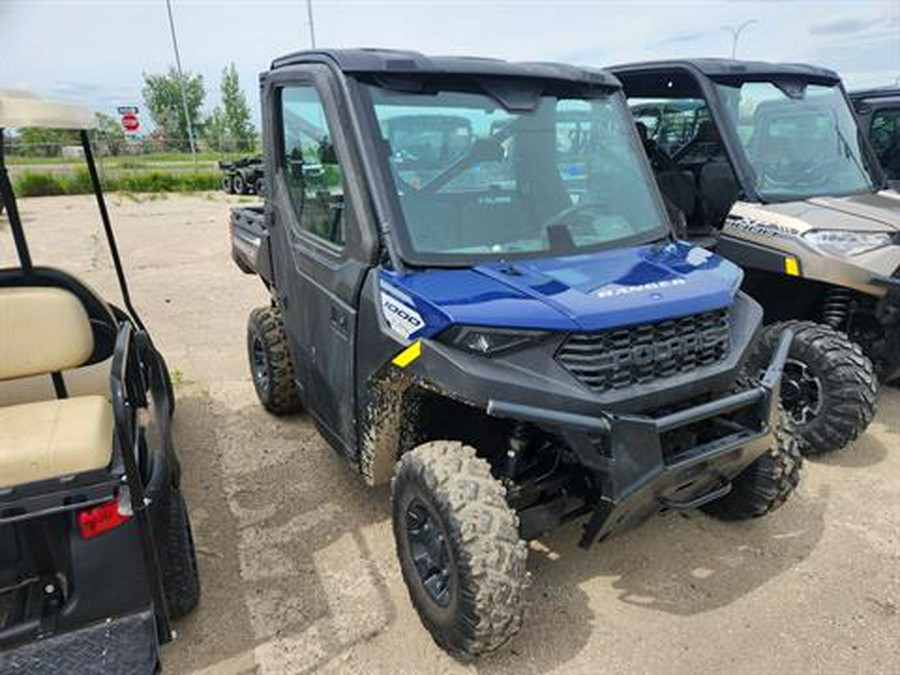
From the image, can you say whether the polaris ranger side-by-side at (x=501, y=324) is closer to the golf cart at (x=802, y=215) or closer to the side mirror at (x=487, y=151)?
the side mirror at (x=487, y=151)

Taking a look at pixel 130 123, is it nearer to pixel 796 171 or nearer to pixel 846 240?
pixel 796 171

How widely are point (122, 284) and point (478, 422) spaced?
2.17 metres

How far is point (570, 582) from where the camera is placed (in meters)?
3.00

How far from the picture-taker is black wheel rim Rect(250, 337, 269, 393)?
4547mm

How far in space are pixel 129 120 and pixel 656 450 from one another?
29.0 metres

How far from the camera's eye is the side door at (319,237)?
9.20 ft

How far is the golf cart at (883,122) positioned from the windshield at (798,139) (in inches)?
79.2

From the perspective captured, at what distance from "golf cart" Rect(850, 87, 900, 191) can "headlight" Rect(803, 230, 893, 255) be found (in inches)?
118

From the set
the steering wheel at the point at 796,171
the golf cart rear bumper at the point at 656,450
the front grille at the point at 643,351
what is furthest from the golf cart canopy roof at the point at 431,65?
the steering wheel at the point at 796,171

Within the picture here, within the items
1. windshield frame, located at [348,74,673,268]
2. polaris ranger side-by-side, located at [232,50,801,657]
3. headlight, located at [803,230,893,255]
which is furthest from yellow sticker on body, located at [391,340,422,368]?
headlight, located at [803,230,893,255]

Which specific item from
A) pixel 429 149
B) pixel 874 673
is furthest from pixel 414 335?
pixel 874 673

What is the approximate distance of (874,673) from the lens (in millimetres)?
2500

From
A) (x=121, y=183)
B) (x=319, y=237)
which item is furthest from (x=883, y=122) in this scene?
(x=121, y=183)

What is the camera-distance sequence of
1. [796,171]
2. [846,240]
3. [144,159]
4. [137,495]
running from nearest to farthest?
[137,495] < [846,240] < [796,171] < [144,159]
